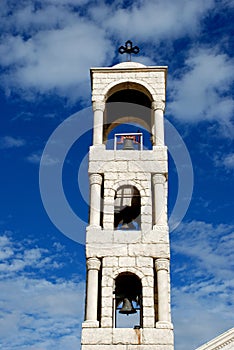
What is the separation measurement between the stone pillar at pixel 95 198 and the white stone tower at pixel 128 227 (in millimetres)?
36

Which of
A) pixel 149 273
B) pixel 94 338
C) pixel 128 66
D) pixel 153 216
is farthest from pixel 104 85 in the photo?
pixel 94 338

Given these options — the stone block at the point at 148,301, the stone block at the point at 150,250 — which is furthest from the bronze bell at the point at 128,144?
the stone block at the point at 148,301

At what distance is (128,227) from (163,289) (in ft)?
10.7

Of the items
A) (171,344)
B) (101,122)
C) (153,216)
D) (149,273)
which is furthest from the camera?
(101,122)

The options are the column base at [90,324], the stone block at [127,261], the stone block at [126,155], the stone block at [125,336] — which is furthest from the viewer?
the stone block at [126,155]

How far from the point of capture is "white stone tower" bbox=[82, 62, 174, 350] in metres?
17.5

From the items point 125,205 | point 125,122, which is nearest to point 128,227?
point 125,205

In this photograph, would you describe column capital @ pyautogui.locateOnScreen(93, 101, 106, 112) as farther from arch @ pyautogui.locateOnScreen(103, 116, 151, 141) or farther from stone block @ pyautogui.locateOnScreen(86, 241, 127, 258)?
stone block @ pyautogui.locateOnScreen(86, 241, 127, 258)

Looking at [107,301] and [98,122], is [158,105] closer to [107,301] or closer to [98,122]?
[98,122]

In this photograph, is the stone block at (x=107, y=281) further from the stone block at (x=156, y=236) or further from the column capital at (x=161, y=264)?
the stone block at (x=156, y=236)

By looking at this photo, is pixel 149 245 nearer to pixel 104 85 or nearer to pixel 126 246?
pixel 126 246

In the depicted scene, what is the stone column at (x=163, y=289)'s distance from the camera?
696 inches

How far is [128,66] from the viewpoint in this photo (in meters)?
22.5

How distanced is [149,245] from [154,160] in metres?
3.42
